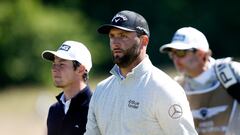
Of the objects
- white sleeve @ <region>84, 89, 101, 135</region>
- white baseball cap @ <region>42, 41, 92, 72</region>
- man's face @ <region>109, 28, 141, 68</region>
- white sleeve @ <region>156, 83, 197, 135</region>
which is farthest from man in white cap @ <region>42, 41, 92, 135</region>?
white sleeve @ <region>156, 83, 197, 135</region>

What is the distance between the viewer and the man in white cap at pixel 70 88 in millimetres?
→ 10586

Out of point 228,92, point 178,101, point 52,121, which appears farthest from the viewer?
point 228,92

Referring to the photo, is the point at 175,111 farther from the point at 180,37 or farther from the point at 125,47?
the point at 180,37

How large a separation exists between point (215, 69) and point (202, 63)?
0.32 metres

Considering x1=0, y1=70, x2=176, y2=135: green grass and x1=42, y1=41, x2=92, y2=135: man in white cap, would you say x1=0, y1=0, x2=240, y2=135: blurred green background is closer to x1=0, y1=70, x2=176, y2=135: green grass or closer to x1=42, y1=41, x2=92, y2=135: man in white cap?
x1=0, y1=70, x2=176, y2=135: green grass

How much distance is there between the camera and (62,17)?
3944 cm

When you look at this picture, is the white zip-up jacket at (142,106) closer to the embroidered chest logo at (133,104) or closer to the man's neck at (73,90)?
the embroidered chest logo at (133,104)

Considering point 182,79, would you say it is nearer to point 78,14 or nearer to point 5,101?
point 5,101

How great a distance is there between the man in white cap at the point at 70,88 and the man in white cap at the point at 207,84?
150 centimetres

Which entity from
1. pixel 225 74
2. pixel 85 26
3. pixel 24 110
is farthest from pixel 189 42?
pixel 85 26

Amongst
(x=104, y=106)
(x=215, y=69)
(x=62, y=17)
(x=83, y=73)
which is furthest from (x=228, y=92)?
(x=62, y=17)

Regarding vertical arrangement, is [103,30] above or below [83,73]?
above

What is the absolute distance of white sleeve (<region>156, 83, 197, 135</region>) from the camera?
8781 mm

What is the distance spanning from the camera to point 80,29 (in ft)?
127
